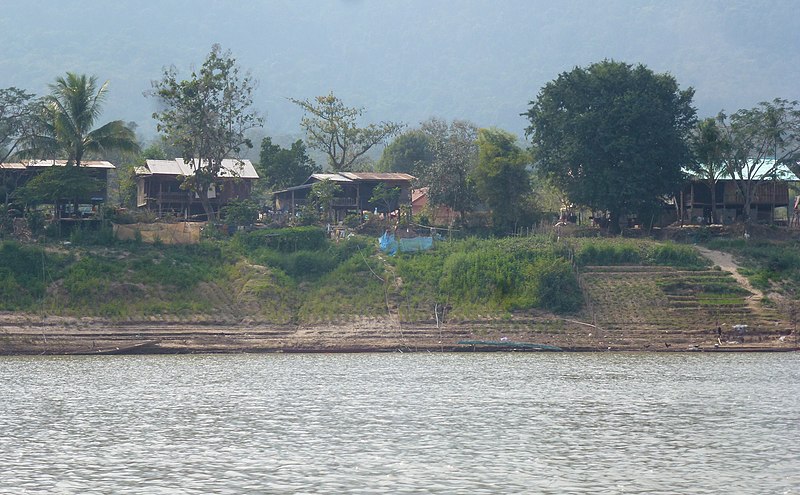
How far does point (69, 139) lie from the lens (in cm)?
5984

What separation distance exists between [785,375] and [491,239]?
2396 centimetres

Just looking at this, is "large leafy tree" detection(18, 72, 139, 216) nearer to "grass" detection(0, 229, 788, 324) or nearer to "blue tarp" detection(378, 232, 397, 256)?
"grass" detection(0, 229, 788, 324)

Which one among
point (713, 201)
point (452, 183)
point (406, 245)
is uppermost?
point (452, 183)

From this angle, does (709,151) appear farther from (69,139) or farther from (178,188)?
(69,139)

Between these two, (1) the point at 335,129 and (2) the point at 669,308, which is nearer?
(2) the point at 669,308

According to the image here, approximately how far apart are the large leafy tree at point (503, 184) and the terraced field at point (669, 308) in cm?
900

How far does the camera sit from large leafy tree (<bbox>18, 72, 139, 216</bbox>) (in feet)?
192

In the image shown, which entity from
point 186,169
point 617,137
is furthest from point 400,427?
point 186,169

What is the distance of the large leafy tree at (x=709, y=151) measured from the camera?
2547 inches

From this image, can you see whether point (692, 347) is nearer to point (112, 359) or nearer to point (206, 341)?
point (206, 341)

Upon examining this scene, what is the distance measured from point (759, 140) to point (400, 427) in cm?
4411

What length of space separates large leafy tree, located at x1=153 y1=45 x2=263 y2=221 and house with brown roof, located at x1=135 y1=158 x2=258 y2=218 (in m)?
2.22

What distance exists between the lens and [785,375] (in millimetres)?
39375

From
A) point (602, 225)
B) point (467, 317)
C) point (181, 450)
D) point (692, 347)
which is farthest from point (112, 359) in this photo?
point (602, 225)
